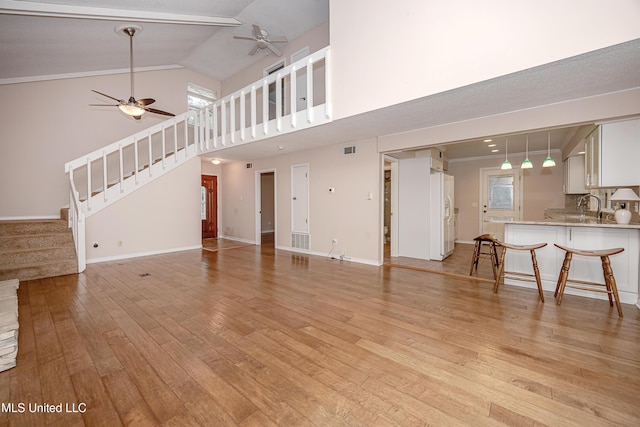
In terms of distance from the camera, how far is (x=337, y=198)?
613cm

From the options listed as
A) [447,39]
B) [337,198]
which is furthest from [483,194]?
[447,39]

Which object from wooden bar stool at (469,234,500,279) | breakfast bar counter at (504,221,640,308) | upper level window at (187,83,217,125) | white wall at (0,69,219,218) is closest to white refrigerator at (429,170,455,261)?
wooden bar stool at (469,234,500,279)

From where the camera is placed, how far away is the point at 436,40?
305cm

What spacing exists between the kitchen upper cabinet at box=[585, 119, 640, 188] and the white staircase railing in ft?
12.0

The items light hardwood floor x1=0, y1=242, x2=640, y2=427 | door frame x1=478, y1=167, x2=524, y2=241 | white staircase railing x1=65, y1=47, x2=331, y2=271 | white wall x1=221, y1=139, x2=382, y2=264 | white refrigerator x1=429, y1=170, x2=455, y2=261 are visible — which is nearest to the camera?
light hardwood floor x1=0, y1=242, x2=640, y2=427

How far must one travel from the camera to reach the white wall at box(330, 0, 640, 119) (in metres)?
2.33

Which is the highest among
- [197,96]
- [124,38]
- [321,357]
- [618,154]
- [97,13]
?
[197,96]

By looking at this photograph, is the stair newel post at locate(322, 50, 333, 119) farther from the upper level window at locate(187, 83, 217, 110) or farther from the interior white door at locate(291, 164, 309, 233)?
the upper level window at locate(187, 83, 217, 110)

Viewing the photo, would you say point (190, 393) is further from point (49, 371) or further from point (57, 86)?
point (57, 86)

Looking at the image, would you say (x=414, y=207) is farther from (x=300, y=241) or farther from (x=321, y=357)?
(x=321, y=357)

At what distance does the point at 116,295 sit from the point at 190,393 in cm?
271

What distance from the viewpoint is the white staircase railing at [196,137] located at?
184 inches

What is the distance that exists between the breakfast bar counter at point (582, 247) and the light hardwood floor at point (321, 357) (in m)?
0.32

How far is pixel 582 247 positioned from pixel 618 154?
1.25 m
